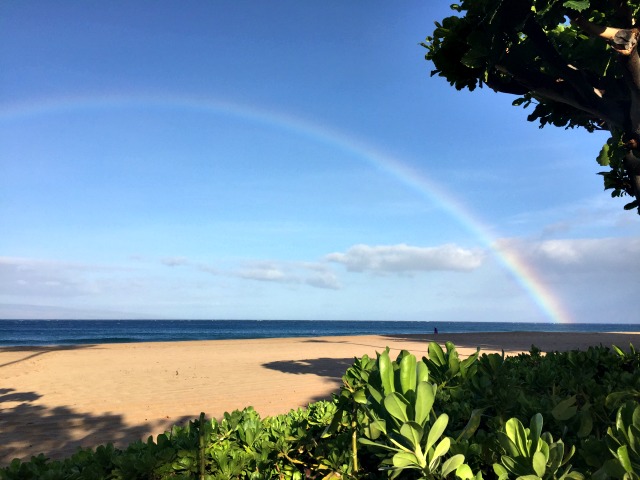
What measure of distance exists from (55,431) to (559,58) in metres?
9.98

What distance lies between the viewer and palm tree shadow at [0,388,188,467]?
6.28 meters

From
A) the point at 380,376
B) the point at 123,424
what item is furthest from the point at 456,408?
the point at 123,424

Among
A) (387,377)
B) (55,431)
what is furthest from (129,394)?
(387,377)

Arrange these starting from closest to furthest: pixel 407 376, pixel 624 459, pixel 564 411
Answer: pixel 624 459
pixel 407 376
pixel 564 411

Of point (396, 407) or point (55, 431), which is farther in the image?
point (55, 431)

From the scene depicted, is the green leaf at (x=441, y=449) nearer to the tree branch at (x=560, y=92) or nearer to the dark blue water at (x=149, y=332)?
the tree branch at (x=560, y=92)

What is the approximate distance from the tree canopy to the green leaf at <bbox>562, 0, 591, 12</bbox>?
0.04 ft

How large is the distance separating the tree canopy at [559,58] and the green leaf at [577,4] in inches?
0.4

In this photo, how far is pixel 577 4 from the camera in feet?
15.4

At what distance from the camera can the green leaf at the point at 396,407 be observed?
126 centimetres

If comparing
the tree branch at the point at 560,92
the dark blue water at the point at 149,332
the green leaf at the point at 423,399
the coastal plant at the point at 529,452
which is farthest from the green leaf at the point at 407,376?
the dark blue water at the point at 149,332

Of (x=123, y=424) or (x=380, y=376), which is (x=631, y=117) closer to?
(x=380, y=376)

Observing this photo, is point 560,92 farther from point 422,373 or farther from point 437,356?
point 422,373

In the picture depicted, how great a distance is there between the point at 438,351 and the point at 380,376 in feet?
3.52
